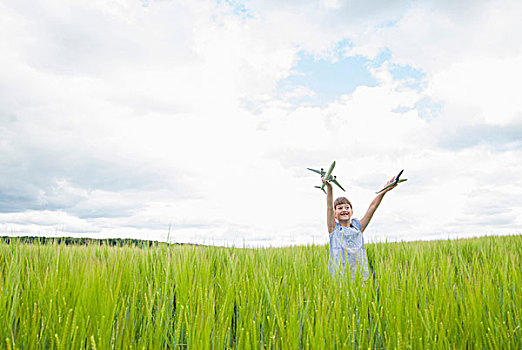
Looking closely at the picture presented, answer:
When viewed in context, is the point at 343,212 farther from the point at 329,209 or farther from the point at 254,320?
the point at 254,320

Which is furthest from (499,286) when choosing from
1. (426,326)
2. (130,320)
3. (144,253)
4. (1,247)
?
(1,247)

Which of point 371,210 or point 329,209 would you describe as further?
point 371,210

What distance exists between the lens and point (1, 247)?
4070 millimetres

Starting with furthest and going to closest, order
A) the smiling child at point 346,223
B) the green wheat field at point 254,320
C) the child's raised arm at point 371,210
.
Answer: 1. the child's raised arm at point 371,210
2. the smiling child at point 346,223
3. the green wheat field at point 254,320

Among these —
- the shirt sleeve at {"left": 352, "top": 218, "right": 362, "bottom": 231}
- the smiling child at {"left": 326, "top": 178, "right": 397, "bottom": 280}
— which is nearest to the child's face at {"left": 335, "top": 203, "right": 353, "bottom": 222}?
the smiling child at {"left": 326, "top": 178, "right": 397, "bottom": 280}

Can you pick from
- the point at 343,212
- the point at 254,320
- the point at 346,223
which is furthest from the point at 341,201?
the point at 254,320

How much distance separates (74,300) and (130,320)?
535 millimetres

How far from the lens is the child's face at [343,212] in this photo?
465 centimetres

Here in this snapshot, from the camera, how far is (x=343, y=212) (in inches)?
183

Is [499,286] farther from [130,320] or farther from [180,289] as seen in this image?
[130,320]

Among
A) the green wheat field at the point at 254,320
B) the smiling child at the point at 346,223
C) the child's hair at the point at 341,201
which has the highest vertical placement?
the child's hair at the point at 341,201

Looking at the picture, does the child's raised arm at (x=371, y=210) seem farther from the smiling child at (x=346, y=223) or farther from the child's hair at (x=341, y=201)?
the child's hair at (x=341, y=201)

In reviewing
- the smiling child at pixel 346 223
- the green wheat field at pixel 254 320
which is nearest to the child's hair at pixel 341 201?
the smiling child at pixel 346 223

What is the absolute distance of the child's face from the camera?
183 inches
